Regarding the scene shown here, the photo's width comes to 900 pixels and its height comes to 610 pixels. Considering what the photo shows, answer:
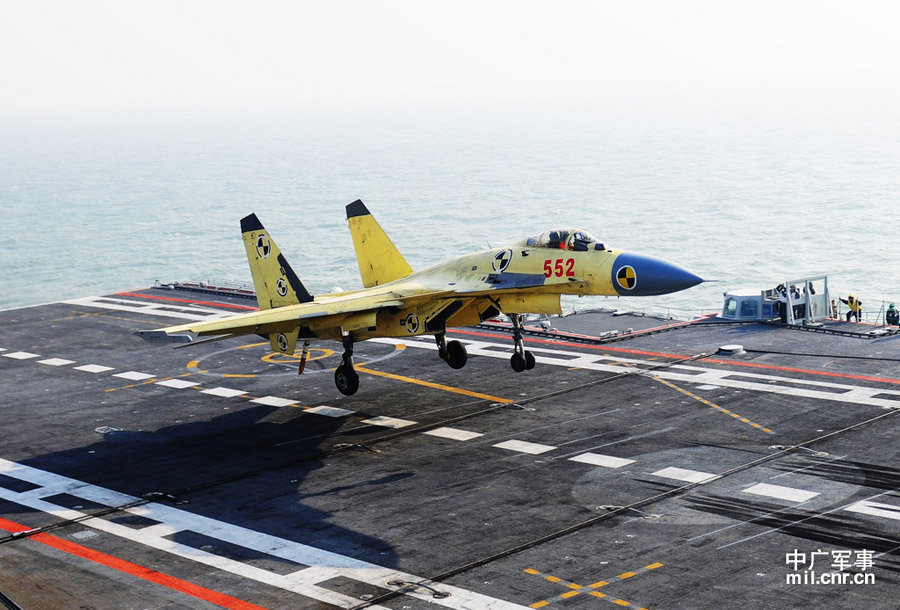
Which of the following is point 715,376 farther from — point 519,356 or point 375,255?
point 375,255

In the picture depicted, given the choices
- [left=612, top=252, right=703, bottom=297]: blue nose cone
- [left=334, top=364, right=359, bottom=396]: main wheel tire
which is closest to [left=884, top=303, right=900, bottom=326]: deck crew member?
[left=612, top=252, right=703, bottom=297]: blue nose cone

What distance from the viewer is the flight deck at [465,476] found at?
2356cm

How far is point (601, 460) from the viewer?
3195cm

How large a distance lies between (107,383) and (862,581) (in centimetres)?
3305

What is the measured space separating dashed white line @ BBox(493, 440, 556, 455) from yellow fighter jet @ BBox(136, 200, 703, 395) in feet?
13.5

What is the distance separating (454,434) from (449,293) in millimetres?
5058

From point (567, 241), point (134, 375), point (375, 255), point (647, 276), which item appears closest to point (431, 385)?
point (375, 255)

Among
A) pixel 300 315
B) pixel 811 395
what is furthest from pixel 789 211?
pixel 300 315

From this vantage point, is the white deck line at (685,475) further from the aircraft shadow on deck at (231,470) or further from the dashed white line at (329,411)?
the dashed white line at (329,411)

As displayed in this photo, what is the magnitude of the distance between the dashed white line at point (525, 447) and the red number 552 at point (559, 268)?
587 cm

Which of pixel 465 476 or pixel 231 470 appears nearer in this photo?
pixel 465 476

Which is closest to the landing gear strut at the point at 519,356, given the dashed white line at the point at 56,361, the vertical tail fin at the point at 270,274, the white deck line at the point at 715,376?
the white deck line at the point at 715,376

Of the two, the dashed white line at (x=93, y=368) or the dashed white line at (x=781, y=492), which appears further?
the dashed white line at (x=93, y=368)

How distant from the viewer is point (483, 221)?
136750 millimetres
